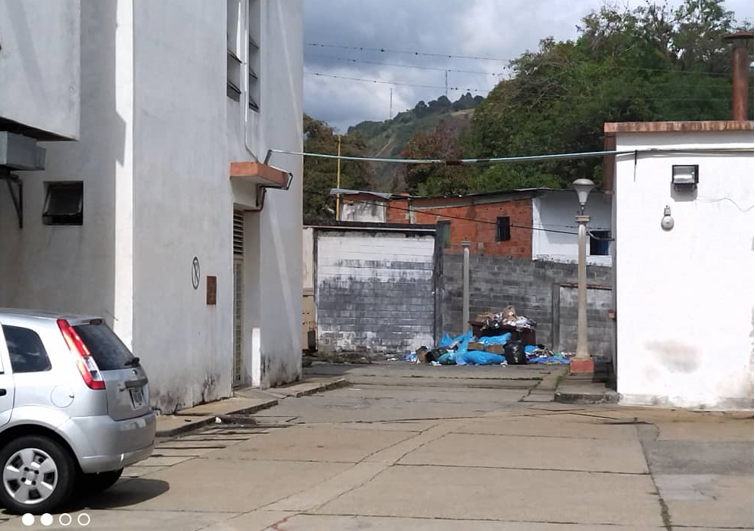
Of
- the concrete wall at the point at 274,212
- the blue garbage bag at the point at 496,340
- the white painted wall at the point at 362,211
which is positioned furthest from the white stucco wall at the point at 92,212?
the white painted wall at the point at 362,211

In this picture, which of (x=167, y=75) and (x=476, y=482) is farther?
(x=167, y=75)

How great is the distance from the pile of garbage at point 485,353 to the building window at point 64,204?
18.5 metres

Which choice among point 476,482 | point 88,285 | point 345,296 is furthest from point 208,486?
point 345,296

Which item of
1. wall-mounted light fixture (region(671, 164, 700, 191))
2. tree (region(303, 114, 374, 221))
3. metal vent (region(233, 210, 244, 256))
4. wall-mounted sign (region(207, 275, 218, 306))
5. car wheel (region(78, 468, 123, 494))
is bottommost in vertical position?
car wheel (region(78, 468, 123, 494))

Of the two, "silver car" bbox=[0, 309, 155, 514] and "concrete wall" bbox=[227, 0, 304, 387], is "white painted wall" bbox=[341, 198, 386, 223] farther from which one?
"silver car" bbox=[0, 309, 155, 514]

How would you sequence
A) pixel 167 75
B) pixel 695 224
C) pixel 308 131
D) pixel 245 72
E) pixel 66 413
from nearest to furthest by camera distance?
1. pixel 66 413
2. pixel 167 75
3. pixel 695 224
4. pixel 245 72
5. pixel 308 131

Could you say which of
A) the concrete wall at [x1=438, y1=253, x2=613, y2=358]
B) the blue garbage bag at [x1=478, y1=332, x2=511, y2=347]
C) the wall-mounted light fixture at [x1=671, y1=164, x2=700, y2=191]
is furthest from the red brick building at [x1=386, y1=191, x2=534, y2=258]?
the wall-mounted light fixture at [x1=671, y1=164, x2=700, y2=191]

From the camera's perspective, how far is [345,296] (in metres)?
33.8

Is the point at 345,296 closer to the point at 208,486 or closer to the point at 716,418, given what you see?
the point at 716,418

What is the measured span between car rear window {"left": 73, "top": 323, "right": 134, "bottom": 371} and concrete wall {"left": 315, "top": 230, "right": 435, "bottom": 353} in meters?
24.8

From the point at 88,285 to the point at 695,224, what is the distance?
9.27m

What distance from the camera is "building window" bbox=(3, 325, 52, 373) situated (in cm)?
822

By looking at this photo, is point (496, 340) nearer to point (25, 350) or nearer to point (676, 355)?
point (676, 355)

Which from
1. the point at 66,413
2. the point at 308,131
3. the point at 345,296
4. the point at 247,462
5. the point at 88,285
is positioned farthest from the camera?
the point at 308,131
